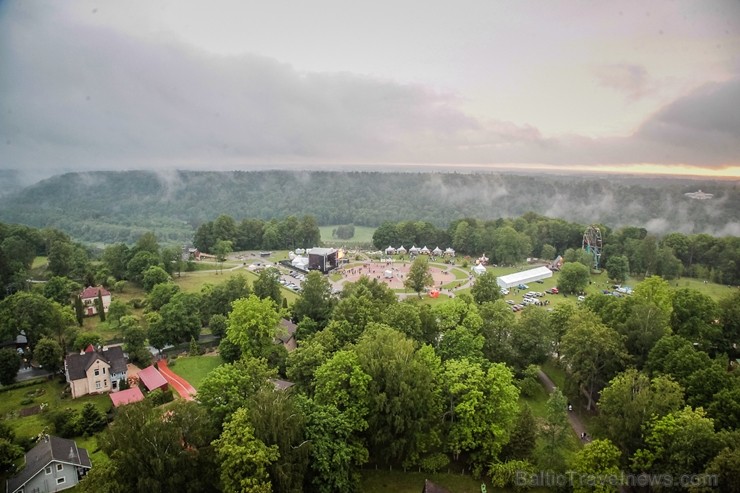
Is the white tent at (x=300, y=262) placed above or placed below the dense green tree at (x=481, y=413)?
below

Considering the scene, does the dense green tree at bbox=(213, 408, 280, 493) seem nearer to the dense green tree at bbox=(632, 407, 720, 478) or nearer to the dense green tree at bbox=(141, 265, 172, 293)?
the dense green tree at bbox=(632, 407, 720, 478)

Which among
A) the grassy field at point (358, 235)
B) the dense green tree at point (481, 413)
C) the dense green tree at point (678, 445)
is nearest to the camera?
the dense green tree at point (678, 445)

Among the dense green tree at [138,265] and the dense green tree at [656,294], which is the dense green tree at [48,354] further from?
the dense green tree at [656,294]

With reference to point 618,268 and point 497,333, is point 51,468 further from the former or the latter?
point 618,268

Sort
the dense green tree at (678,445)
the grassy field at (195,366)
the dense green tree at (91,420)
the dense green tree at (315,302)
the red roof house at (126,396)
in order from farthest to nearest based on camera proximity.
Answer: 1. the dense green tree at (315,302)
2. the grassy field at (195,366)
3. the red roof house at (126,396)
4. the dense green tree at (91,420)
5. the dense green tree at (678,445)

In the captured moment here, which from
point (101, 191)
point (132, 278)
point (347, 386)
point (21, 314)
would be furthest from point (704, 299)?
point (101, 191)

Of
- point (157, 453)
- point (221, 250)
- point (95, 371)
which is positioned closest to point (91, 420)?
point (95, 371)

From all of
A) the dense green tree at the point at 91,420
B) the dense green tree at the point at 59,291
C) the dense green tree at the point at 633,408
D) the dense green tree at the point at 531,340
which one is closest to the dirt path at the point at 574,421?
the dense green tree at the point at 531,340
